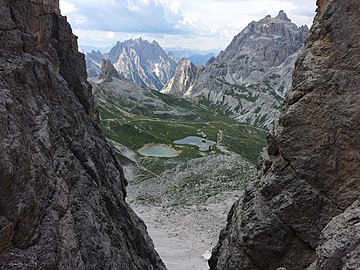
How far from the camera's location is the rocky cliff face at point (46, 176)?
1664cm

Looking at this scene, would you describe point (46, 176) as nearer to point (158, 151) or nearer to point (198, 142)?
point (158, 151)

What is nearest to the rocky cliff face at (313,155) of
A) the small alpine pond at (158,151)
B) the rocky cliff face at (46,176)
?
the rocky cliff face at (46,176)

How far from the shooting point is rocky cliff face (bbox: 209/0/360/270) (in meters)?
23.3

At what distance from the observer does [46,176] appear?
786 inches

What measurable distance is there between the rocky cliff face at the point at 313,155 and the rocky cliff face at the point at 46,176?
433 inches

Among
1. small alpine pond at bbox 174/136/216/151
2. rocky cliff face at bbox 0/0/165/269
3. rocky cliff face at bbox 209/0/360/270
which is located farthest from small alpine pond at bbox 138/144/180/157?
rocky cliff face at bbox 209/0/360/270

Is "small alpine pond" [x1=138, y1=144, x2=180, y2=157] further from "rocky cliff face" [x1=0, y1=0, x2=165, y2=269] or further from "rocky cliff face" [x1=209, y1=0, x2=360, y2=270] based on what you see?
"rocky cliff face" [x1=209, y1=0, x2=360, y2=270]

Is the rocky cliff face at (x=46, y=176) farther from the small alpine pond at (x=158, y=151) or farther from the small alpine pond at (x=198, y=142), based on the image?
the small alpine pond at (x=198, y=142)

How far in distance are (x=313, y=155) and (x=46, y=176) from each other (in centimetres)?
1685

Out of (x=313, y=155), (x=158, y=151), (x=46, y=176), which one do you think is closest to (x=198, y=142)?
(x=158, y=151)

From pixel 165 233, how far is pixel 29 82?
51.3m

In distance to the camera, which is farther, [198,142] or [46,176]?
[198,142]

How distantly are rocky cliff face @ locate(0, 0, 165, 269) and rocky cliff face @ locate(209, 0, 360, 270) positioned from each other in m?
11.0

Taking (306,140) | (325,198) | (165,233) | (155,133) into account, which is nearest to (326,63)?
(306,140)
